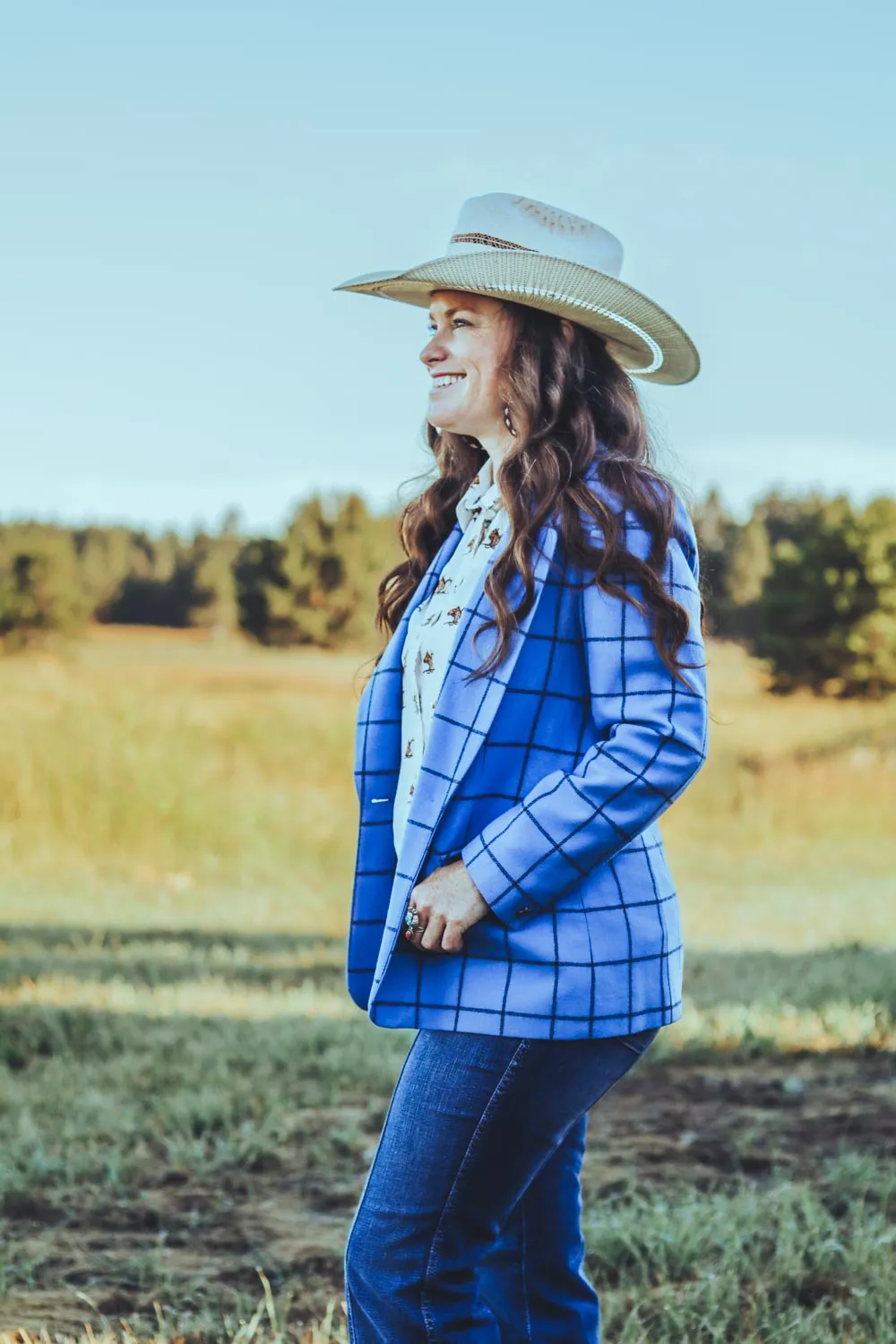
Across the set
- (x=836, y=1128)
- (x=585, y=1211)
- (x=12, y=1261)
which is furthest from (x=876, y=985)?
(x=12, y=1261)

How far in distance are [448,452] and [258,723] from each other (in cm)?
1225

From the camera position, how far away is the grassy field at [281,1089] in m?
3.16

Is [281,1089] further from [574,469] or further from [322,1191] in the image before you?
[574,469]

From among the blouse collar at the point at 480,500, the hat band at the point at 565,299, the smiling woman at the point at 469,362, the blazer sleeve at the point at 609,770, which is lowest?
the blazer sleeve at the point at 609,770

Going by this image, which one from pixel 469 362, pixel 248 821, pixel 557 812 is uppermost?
pixel 469 362

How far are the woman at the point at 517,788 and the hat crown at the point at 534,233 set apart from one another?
1.0 inches

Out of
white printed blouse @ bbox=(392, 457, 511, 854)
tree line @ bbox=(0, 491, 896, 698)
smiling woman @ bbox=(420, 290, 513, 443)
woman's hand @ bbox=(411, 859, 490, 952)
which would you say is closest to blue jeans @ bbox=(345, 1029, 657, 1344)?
woman's hand @ bbox=(411, 859, 490, 952)

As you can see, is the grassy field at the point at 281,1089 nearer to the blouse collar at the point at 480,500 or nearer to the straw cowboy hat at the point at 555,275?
A: the blouse collar at the point at 480,500

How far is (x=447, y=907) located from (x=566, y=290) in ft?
3.19

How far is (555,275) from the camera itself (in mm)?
2195

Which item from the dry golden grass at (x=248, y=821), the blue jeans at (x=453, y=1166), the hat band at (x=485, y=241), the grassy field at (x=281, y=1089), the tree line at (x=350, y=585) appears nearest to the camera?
the blue jeans at (x=453, y=1166)

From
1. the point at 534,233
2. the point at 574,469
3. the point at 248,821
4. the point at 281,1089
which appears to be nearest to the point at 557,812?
the point at 574,469

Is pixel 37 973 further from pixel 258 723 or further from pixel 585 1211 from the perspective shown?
pixel 258 723

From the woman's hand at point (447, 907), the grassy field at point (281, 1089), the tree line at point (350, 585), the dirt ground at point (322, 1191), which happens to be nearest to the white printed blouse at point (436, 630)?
the woman's hand at point (447, 907)
